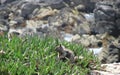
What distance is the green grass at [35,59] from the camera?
26.5ft

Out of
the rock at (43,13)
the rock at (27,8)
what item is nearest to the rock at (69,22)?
the rock at (43,13)

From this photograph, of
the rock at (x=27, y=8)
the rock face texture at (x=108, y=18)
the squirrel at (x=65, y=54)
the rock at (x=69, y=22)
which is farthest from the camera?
the rock at (x=27, y=8)

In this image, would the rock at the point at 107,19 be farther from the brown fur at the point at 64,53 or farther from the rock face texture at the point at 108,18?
the brown fur at the point at 64,53

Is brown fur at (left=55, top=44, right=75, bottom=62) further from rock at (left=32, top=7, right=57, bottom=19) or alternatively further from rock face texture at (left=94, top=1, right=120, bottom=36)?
rock at (left=32, top=7, right=57, bottom=19)

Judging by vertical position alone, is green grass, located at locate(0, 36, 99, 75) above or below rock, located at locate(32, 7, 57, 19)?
above

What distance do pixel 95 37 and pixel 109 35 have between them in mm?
1466

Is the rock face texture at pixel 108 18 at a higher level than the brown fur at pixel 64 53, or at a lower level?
lower

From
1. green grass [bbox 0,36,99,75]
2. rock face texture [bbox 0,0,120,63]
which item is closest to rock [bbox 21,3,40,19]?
rock face texture [bbox 0,0,120,63]

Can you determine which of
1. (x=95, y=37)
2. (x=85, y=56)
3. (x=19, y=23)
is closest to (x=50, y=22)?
(x=19, y=23)

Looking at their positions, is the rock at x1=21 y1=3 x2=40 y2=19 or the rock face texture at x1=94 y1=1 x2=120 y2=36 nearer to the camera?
the rock face texture at x1=94 y1=1 x2=120 y2=36

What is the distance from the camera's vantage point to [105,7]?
124 ft

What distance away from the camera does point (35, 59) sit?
8812mm

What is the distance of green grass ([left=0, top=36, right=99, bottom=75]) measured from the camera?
8.06m

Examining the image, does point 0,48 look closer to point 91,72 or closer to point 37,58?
point 37,58
